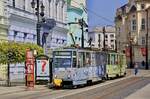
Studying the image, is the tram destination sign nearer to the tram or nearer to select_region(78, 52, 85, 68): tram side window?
the tram

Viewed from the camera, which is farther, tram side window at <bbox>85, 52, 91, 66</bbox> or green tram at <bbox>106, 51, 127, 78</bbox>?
green tram at <bbox>106, 51, 127, 78</bbox>

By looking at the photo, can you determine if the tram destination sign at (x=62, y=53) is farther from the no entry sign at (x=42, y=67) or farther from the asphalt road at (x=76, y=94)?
the no entry sign at (x=42, y=67)

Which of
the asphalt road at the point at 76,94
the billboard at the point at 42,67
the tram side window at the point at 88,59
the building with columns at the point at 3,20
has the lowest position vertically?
the asphalt road at the point at 76,94

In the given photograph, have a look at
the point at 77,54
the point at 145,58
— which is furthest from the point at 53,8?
the point at 145,58

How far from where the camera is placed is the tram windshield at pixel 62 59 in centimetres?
4116

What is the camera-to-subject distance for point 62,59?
41.4 meters

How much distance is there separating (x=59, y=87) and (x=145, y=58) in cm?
6918

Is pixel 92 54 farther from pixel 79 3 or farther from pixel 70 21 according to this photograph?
pixel 79 3

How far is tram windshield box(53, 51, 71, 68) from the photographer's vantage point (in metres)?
41.2

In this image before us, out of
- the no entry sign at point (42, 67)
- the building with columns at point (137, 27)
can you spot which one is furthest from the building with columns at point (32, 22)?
the building with columns at point (137, 27)

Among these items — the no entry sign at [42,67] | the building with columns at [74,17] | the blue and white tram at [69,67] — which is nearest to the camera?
the blue and white tram at [69,67]

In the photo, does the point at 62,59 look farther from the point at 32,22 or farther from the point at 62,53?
the point at 32,22

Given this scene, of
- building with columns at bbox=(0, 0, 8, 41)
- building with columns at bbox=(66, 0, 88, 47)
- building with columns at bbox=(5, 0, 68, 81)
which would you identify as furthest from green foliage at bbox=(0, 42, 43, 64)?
building with columns at bbox=(66, 0, 88, 47)

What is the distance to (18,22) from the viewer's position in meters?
56.6
